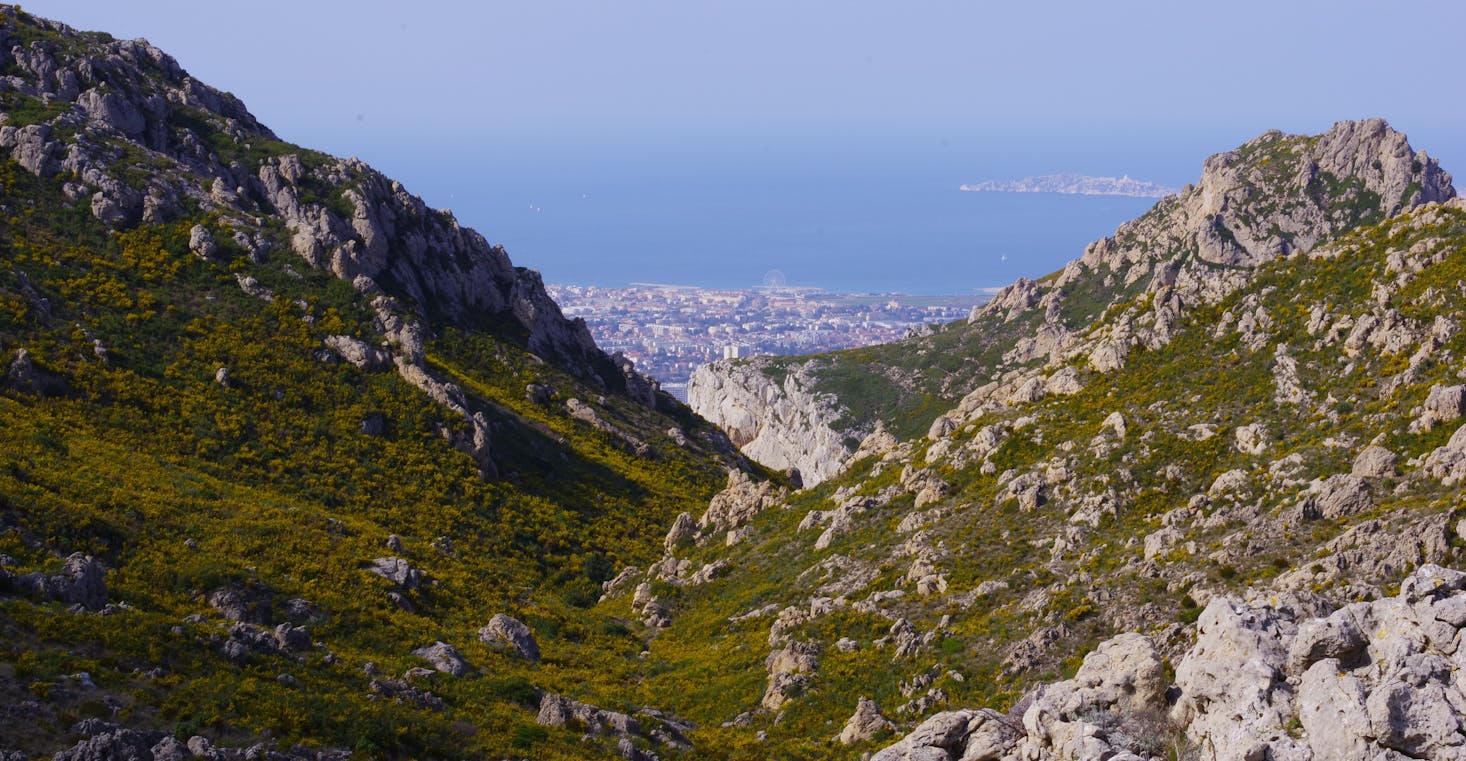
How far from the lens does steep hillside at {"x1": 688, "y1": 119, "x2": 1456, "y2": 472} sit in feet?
336

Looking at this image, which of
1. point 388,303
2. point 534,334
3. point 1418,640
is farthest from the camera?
point 534,334

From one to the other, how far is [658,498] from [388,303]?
20.5 m

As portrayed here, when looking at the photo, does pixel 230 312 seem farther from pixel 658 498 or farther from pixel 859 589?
pixel 859 589

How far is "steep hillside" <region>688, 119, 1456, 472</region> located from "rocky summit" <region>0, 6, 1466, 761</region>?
45.2m

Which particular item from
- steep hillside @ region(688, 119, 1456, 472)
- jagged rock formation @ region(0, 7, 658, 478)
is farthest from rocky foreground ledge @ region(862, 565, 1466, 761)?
steep hillside @ region(688, 119, 1456, 472)

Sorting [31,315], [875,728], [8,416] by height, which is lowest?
[875,728]

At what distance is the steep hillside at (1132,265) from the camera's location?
10238 cm

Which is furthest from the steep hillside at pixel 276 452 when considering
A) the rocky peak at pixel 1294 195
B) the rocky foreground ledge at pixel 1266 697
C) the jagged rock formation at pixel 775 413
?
the rocky peak at pixel 1294 195

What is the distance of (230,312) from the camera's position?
57844 mm

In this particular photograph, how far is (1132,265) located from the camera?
115 m

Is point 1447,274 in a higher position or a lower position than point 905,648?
higher

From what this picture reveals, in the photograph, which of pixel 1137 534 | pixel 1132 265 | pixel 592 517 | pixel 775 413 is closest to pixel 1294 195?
pixel 1132 265

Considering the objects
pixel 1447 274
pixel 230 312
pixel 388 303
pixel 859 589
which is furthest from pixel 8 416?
pixel 1447 274

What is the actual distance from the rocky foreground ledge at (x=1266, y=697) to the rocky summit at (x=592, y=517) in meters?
0.08
